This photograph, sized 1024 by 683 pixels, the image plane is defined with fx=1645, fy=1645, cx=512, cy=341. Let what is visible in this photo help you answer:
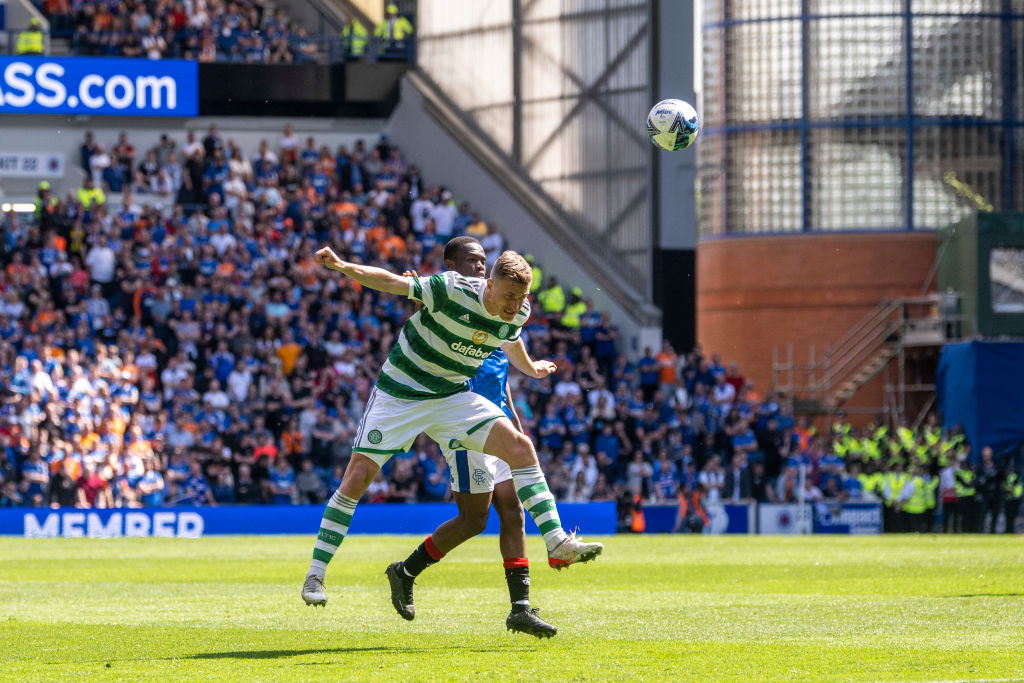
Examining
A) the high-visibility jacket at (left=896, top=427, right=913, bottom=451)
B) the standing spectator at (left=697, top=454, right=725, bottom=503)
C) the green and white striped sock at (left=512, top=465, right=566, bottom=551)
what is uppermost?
the green and white striped sock at (left=512, top=465, right=566, bottom=551)

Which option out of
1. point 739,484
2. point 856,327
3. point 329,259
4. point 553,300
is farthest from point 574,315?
point 329,259

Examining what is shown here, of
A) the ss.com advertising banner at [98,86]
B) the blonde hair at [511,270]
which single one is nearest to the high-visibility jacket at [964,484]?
the ss.com advertising banner at [98,86]

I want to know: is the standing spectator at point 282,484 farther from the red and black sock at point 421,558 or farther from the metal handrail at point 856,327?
the metal handrail at point 856,327

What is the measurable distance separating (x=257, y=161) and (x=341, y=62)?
437 centimetres

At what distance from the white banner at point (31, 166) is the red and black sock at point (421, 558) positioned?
81.0ft

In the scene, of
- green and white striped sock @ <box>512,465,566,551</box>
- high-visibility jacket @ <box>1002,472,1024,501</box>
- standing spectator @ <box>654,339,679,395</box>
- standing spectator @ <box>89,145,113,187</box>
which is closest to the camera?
green and white striped sock @ <box>512,465,566,551</box>

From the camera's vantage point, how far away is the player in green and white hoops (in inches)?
339

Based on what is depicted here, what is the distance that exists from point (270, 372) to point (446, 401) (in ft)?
60.9

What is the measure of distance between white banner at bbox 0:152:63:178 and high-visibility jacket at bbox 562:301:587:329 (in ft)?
34.1

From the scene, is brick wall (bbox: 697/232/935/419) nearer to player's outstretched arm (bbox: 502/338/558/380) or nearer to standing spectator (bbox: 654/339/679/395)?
standing spectator (bbox: 654/339/679/395)

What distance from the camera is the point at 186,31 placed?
34094mm

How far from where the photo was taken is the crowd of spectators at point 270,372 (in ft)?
83.0

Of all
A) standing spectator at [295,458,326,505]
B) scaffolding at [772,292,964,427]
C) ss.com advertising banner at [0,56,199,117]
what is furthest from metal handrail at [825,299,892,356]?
standing spectator at [295,458,326,505]

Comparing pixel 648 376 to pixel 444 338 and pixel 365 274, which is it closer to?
pixel 444 338
